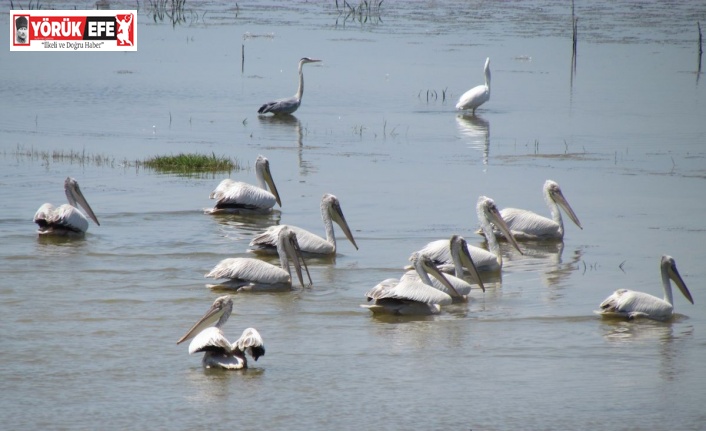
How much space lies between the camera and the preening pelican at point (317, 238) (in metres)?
8.97

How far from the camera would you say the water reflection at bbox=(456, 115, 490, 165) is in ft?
49.8

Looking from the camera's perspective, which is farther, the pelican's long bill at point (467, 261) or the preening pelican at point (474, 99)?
the preening pelican at point (474, 99)

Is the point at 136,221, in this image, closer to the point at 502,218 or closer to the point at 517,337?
the point at 502,218

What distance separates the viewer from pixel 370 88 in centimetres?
2123

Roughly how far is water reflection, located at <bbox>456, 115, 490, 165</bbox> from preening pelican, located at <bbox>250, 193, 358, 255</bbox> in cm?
486

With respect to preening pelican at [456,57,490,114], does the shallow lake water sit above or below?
below

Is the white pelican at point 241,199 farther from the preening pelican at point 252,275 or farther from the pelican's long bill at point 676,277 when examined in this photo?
the pelican's long bill at point 676,277

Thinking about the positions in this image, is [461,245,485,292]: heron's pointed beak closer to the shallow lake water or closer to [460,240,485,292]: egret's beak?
[460,240,485,292]: egret's beak

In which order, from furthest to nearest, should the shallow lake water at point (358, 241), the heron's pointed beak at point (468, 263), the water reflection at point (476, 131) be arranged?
1. the water reflection at point (476, 131)
2. the heron's pointed beak at point (468, 263)
3. the shallow lake water at point (358, 241)

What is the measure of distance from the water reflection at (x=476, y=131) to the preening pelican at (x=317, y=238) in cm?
486

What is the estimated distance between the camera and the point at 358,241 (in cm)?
966

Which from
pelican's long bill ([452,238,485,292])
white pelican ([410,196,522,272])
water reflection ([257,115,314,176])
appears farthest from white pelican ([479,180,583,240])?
water reflection ([257,115,314,176])

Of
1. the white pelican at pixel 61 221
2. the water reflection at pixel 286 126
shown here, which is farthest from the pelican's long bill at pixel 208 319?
the water reflection at pixel 286 126

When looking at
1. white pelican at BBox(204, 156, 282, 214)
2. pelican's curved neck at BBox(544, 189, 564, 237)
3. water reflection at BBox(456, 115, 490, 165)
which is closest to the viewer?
pelican's curved neck at BBox(544, 189, 564, 237)
